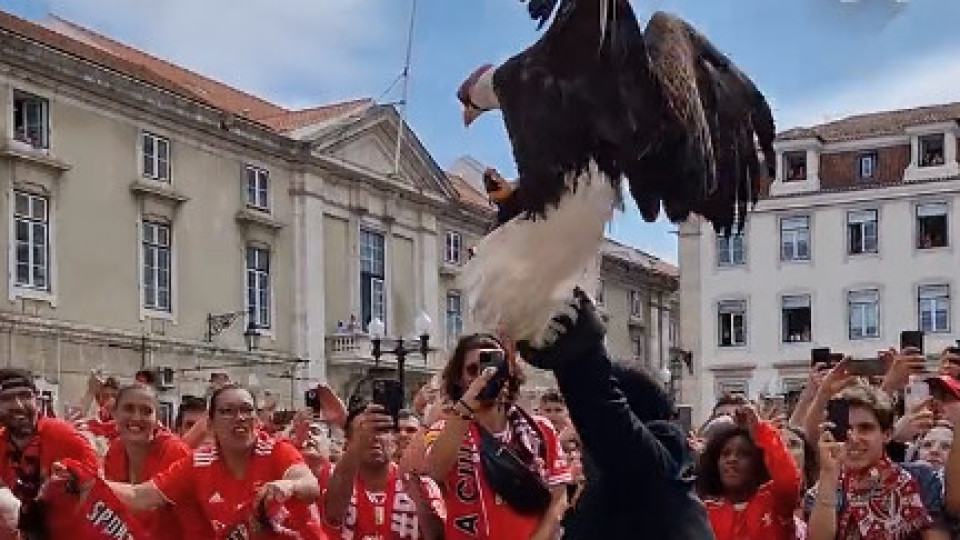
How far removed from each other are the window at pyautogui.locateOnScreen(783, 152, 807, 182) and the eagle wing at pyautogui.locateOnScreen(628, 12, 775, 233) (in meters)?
44.1

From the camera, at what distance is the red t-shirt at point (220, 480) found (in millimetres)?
6641

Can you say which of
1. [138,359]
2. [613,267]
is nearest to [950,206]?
[138,359]

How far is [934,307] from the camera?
46.0 meters

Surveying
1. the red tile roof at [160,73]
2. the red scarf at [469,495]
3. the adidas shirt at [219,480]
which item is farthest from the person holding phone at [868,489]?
the red tile roof at [160,73]

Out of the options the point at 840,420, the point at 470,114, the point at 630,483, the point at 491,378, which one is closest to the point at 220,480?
the point at 491,378

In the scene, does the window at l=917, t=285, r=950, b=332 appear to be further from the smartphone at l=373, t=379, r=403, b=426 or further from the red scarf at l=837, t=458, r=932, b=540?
the smartphone at l=373, t=379, r=403, b=426

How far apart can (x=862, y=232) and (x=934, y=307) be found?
10.3 ft

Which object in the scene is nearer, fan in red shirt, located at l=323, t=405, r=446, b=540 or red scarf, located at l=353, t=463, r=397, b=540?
fan in red shirt, located at l=323, t=405, r=446, b=540

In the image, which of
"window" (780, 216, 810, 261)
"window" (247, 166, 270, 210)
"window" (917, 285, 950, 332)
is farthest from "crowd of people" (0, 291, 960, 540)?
"window" (780, 216, 810, 261)

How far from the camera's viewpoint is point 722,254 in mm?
47906

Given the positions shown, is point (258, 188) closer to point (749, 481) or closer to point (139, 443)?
point (139, 443)

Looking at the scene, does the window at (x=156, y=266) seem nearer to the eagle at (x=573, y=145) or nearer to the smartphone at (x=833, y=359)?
the smartphone at (x=833, y=359)

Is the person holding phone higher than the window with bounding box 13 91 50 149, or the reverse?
the window with bounding box 13 91 50 149

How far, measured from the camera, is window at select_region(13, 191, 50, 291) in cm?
2725
